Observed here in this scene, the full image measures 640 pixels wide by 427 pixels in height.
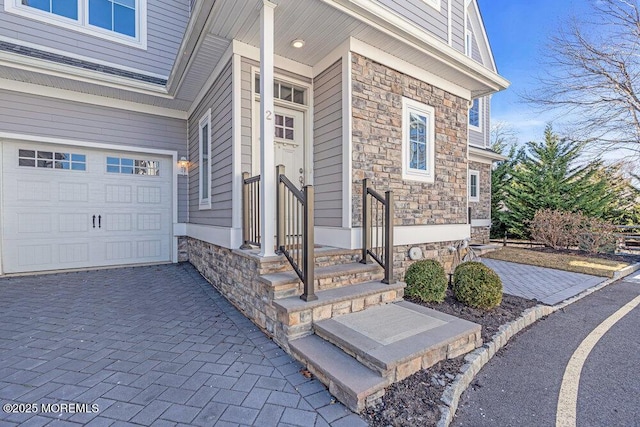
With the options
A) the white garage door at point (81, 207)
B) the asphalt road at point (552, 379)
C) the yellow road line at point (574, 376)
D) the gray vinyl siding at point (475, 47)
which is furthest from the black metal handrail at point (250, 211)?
the gray vinyl siding at point (475, 47)

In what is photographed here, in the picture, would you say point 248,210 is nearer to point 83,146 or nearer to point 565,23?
point 83,146

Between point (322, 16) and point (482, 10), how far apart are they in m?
10.3

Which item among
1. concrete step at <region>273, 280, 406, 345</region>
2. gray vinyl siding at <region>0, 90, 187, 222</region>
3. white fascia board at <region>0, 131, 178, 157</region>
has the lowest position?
concrete step at <region>273, 280, 406, 345</region>

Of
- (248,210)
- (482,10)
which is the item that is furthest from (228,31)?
(482,10)

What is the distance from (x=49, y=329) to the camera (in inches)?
125

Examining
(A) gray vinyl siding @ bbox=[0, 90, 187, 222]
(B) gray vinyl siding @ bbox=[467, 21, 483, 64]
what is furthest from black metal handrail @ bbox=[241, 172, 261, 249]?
(B) gray vinyl siding @ bbox=[467, 21, 483, 64]

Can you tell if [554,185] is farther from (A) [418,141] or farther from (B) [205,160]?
(B) [205,160]

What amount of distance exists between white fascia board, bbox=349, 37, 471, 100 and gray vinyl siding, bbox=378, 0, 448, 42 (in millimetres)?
858

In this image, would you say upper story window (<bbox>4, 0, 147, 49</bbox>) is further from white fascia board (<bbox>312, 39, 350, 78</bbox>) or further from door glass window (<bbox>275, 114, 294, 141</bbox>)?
white fascia board (<bbox>312, 39, 350, 78</bbox>)

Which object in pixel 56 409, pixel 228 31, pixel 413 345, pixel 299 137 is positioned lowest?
Result: pixel 56 409

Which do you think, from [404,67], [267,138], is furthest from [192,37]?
[404,67]

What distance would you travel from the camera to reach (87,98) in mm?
5746

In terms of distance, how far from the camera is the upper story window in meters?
5.67

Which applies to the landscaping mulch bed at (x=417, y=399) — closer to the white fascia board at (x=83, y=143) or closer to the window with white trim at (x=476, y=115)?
the white fascia board at (x=83, y=143)
